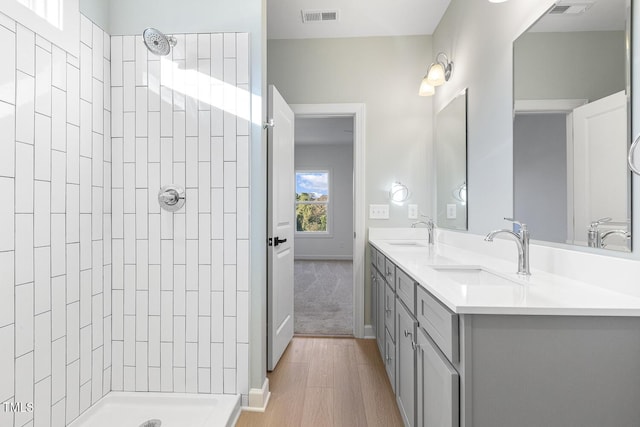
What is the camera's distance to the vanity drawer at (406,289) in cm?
145

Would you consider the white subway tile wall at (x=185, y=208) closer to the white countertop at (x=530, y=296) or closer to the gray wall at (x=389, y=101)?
the white countertop at (x=530, y=296)

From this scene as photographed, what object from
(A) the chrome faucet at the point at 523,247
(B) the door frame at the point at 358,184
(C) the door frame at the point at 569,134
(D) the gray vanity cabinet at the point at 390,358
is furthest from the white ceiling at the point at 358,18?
(D) the gray vanity cabinet at the point at 390,358

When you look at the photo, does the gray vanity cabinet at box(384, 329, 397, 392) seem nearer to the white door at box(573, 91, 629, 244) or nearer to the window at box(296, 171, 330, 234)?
the white door at box(573, 91, 629, 244)

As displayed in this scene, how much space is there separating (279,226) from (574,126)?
1.75 metres

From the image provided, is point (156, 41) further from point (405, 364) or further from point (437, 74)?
point (405, 364)

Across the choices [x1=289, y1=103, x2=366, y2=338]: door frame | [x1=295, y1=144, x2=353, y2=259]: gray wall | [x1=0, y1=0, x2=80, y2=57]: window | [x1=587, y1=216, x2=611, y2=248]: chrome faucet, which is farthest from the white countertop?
[x1=295, y1=144, x2=353, y2=259]: gray wall

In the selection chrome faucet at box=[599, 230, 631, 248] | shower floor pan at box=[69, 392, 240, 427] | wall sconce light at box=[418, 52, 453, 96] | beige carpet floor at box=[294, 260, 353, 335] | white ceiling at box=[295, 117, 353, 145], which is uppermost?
white ceiling at box=[295, 117, 353, 145]

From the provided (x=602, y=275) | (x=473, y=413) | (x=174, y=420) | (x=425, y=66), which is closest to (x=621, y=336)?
(x=602, y=275)

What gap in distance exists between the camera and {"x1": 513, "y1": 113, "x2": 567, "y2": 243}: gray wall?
136 centimetres

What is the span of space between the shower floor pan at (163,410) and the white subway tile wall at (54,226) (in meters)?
0.07

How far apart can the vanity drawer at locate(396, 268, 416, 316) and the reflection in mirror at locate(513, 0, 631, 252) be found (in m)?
0.62

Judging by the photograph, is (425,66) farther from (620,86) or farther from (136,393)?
(136,393)

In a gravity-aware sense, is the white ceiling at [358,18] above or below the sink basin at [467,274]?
above

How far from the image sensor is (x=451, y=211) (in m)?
2.56
